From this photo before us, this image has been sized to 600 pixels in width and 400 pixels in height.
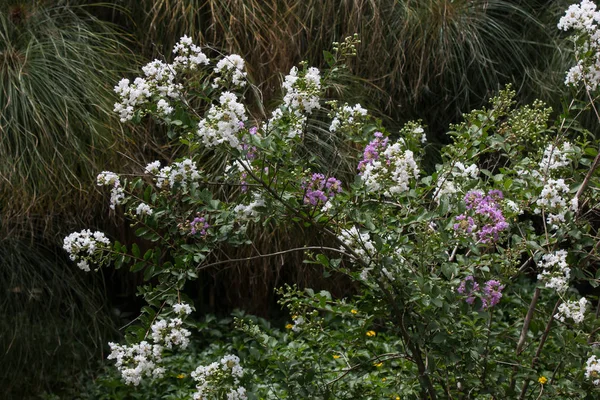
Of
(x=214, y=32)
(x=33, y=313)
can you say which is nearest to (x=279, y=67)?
(x=214, y=32)

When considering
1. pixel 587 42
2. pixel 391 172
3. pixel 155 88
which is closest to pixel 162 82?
pixel 155 88

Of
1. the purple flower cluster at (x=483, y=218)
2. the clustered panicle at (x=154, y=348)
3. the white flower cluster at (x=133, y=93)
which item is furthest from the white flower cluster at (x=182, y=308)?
the purple flower cluster at (x=483, y=218)

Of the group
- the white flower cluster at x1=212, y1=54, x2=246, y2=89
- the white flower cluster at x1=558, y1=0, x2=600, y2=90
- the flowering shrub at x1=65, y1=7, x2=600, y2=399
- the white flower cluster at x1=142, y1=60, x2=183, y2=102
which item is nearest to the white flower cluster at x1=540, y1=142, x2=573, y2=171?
the flowering shrub at x1=65, y1=7, x2=600, y2=399

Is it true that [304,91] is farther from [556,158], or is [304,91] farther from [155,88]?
[556,158]

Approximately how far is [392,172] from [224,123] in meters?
0.30

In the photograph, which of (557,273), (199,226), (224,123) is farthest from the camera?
(199,226)

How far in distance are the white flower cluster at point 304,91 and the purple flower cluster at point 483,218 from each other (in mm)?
337

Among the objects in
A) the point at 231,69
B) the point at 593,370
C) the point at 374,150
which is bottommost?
the point at 593,370

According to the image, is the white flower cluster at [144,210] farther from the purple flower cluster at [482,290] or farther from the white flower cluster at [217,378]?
the purple flower cluster at [482,290]

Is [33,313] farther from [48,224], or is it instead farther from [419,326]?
[419,326]

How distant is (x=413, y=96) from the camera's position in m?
3.27

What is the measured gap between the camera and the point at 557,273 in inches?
62.8

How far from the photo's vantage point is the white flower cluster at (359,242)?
161cm

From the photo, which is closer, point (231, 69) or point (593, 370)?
point (593, 370)
